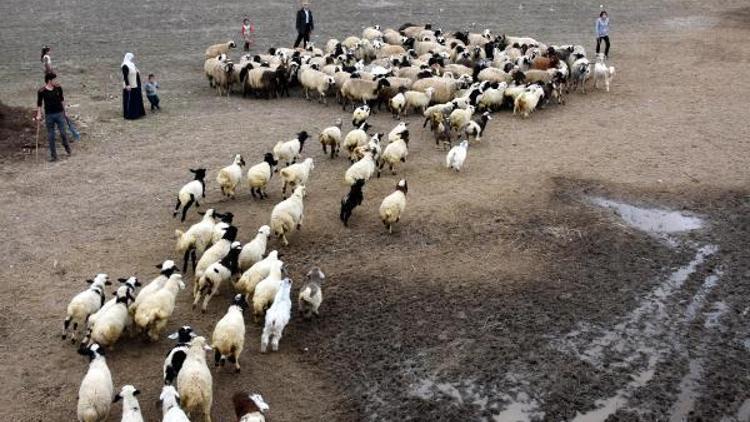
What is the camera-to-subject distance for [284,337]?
8047mm

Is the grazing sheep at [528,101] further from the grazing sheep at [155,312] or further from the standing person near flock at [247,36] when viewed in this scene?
the grazing sheep at [155,312]

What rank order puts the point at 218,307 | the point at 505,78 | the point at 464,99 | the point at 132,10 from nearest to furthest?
the point at 218,307 → the point at 464,99 → the point at 505,78 → the point at 132,10

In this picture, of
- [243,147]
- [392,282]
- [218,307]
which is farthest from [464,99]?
[218,307]

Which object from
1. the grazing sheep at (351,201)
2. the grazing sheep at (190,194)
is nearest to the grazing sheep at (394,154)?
the grazing sheep at (351,201)

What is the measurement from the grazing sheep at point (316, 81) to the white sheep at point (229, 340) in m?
10.2

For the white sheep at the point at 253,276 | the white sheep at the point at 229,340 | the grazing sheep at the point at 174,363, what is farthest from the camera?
the white sheep at the point at 253,276

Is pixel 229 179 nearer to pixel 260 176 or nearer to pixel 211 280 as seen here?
pixel 260 176

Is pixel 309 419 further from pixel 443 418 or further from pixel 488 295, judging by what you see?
pixel 488 295

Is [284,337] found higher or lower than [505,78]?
lower

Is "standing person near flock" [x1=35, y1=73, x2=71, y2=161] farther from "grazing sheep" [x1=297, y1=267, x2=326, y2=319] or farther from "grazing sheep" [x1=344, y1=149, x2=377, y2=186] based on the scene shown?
"grazing sheep" [x1=297, y1=267, x2=326, y2=319]

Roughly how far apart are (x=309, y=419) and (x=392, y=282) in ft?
9.08

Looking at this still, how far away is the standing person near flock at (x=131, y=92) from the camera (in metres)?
15.2

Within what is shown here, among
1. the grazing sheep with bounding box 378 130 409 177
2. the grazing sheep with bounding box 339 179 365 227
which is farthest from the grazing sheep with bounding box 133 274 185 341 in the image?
the grazing sheep with bounding box 378 130 409 177

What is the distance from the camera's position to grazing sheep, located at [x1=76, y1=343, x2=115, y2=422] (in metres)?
6.34
